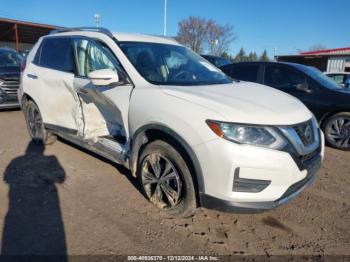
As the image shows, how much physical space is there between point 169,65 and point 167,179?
4.91 feet

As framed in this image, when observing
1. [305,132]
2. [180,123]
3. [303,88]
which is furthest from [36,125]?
[303,88]

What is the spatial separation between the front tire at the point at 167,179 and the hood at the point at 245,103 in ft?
1.79

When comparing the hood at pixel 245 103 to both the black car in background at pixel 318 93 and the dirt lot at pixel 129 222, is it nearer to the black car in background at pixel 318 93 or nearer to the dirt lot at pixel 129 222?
the dirt lot at pixel 129 222

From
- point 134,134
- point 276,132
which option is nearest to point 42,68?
point 134,134

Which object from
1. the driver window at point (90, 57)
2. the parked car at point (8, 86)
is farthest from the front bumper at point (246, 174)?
the parked car at point (8, 86)

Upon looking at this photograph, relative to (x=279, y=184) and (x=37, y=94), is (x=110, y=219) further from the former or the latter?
(x=37, y=94)

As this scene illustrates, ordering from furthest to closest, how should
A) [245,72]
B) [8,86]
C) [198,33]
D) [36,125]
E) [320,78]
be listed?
[198,33]
[8,86]
[245,72]
[320,78]
[36,125]

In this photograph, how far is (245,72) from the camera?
670 centimetres

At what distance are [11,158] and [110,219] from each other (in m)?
2.55

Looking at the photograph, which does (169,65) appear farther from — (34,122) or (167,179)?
(34,122)

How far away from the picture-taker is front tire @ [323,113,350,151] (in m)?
5.37

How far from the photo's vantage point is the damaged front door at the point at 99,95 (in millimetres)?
3287

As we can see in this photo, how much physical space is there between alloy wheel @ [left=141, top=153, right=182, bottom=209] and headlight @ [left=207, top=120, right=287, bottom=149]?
2.20 feet

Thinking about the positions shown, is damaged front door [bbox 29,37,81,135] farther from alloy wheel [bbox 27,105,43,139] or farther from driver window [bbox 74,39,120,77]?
alloy wheel [bbox 27,105,43,139]
